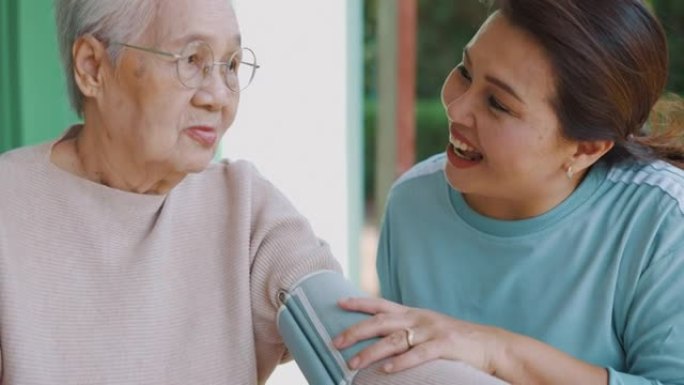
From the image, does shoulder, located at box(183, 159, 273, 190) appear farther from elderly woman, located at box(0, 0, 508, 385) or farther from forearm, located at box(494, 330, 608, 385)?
forearm, located at box(494, 330, 608, 385)

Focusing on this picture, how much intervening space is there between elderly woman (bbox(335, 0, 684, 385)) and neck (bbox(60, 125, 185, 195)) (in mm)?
409

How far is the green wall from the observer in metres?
2.85

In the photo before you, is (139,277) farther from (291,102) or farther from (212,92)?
(291,102)

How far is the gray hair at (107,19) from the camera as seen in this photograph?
173 centimetres

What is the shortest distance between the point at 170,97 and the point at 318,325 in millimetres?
438

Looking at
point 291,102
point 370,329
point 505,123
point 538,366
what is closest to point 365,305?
point 370,329

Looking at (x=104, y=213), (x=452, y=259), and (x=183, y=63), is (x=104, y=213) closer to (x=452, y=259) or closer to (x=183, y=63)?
(x=183, y=63)

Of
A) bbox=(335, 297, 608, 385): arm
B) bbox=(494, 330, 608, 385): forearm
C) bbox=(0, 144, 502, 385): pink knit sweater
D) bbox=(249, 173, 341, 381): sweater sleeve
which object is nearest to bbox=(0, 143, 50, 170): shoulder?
bbox=(0, 144, 502, 385): pink knit sweater

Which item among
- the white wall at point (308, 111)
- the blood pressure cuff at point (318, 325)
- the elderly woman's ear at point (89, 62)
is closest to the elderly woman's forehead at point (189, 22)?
the elderly woman's ear at point (89, 62)

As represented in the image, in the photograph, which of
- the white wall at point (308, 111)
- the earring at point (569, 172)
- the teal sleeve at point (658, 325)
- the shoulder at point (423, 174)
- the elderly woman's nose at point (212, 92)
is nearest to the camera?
the elderly woman's nose at point (212, 92)

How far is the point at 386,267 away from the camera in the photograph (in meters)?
2.30

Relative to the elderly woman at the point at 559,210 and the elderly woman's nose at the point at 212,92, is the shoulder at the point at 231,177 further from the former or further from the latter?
the elderly woman at the point at 559,210

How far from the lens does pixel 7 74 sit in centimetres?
287

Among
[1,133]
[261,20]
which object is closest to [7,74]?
[1,133]
